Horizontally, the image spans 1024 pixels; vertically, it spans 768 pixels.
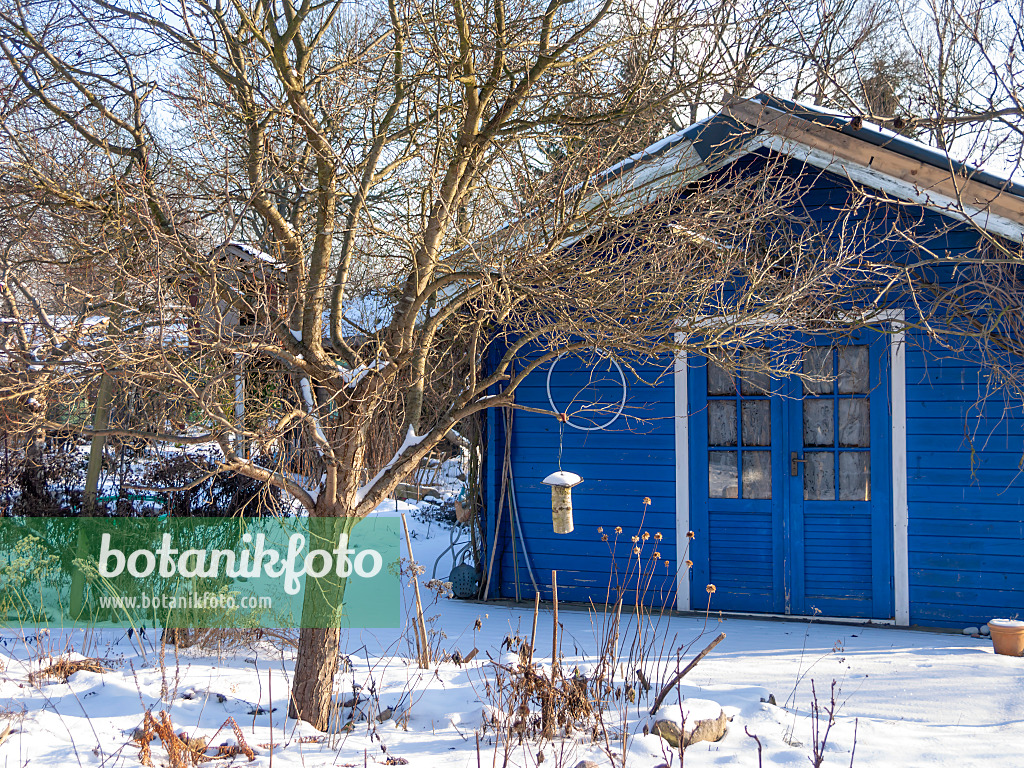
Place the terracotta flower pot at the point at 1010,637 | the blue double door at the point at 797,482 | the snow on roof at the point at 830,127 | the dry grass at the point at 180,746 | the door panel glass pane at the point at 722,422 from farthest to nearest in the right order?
the door panel glass pane at the point at 722,422 → the blue double door at the point at 797,482 → the terracotta flower pot at the point at 1010,637 → the snow on roof at the point at 830,127 → the dry grass at the point at 180,746

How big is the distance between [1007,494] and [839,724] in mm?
2955

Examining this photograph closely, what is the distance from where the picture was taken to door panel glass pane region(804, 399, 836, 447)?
6.30m

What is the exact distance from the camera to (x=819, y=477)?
632 centimetres

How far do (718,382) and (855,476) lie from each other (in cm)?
124

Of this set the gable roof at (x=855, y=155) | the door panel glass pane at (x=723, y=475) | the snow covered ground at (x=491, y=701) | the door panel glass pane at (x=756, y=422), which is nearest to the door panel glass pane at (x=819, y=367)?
the door panel glass pane at (x=756, y=422)

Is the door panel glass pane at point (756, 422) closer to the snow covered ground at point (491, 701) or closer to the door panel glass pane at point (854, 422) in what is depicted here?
the door panel glass pane at point (854, 422)

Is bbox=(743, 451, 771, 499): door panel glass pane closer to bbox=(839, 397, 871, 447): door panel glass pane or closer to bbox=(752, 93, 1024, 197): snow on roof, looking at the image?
bbox=(839, 397, 871, 447): door panel glass pane

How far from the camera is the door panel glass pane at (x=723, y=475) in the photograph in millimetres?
6512

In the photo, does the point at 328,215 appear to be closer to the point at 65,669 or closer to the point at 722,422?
the point at 65,669

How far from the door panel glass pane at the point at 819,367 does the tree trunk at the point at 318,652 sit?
3953 mm

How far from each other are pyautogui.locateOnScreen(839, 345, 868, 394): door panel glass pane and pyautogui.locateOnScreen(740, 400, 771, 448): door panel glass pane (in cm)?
57

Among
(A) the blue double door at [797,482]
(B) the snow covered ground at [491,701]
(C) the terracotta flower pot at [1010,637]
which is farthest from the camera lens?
(A) the blue double door at [797,482]

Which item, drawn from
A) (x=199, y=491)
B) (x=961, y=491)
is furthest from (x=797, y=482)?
(x=199, y=491)

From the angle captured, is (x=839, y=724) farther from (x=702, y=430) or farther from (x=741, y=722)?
(x=702, y=430)
